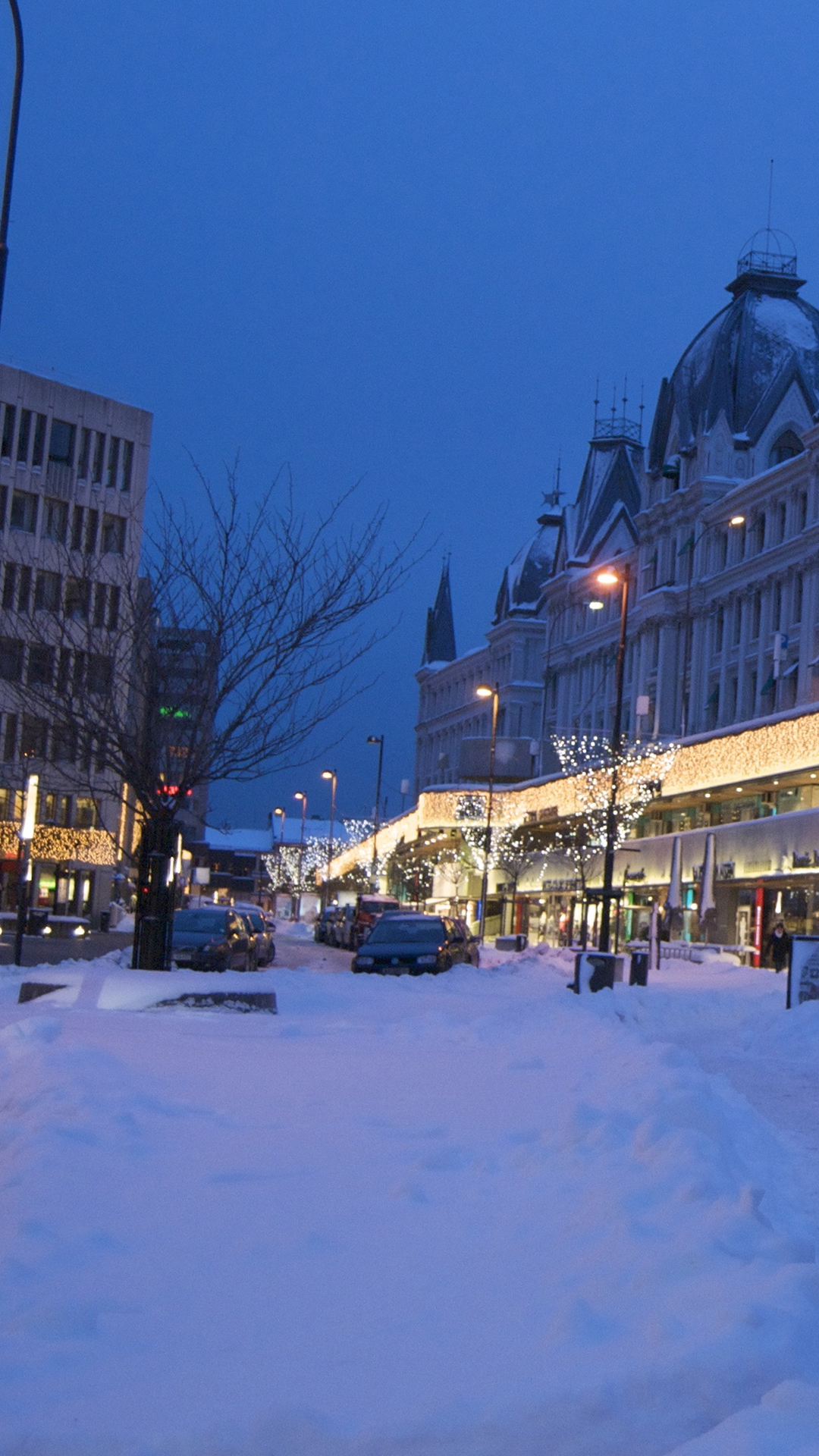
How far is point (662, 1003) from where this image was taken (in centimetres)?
2717

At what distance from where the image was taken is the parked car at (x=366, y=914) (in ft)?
182

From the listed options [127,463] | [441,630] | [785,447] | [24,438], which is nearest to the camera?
[24,438]

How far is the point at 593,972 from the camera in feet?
93.5

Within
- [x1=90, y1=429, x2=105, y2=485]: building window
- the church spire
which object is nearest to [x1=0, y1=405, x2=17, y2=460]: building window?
[x1=90, y1=429, x2=105, y2=485]: building window

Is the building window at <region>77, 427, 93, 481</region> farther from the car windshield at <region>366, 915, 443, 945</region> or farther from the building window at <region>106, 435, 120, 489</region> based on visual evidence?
the car windshield at <region>366, 915, 443, 945</region>

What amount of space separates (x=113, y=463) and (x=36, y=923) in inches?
1267

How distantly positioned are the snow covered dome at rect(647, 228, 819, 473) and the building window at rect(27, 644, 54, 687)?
63636 millimetres

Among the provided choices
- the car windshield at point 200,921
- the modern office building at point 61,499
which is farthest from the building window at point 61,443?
the car windshield at point 200,921

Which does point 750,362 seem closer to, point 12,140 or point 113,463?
point 113,463

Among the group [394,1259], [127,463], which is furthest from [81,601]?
[127,463]

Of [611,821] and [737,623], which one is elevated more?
[737,623]

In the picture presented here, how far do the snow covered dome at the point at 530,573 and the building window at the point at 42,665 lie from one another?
107597mm

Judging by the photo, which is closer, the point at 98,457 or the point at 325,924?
the point at 325,924

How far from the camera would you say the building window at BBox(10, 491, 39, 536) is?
70.3 meters
